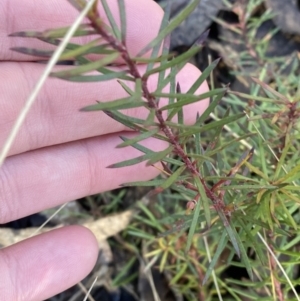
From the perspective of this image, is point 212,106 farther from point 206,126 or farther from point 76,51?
point 76,51

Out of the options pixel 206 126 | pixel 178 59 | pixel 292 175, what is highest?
pixel 178 59

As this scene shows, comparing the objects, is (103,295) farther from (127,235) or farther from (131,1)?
(131,1)

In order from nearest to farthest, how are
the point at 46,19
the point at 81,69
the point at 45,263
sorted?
the point at 81,69
the point at 46,19
the point at 45,263

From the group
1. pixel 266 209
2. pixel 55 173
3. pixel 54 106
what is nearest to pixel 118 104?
pixel 266 209

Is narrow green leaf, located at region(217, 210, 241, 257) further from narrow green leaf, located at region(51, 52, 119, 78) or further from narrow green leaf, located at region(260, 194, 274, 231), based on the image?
narrow green leaf, located at region(51, 52, 119, 78)

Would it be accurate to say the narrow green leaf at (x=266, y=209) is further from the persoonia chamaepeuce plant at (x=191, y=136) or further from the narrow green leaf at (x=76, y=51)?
the narrow green leaf at (x=76, y=51)

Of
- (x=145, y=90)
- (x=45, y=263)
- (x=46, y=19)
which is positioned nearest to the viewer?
(x=145, y=90)

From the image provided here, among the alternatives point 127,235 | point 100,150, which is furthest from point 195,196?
point 127,235
